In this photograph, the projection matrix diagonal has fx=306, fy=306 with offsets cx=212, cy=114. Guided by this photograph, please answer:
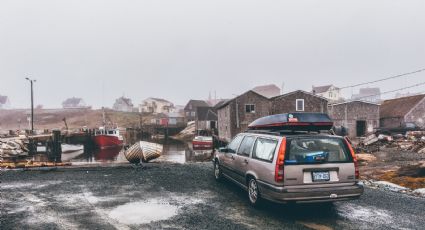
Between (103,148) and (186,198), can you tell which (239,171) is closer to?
(186,198)

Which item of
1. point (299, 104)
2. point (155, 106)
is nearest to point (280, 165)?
point (299, 104)

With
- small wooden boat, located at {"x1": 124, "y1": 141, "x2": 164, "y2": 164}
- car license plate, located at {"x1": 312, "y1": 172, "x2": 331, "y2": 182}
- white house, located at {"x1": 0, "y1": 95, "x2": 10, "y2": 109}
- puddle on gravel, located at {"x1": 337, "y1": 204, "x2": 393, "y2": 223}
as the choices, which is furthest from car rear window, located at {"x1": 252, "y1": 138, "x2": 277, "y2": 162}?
white house, located at {"x1": 0, "y1": 95, "x2": 10, "y2": 109}

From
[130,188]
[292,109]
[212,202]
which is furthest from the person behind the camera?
[292,109]

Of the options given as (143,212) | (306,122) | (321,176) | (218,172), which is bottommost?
(143,212)

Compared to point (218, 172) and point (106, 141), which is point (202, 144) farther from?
point (218, 172)

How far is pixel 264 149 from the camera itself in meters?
6.81


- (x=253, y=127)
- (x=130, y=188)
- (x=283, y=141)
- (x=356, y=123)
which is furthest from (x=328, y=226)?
(x=356, y=123)

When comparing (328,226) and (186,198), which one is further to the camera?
(186,198)

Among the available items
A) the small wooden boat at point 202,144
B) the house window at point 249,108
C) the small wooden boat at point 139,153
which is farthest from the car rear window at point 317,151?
the small wooden boat at point 202,144

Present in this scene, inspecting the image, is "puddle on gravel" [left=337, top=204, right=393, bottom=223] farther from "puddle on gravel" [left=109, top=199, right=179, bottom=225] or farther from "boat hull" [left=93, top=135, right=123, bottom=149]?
"boat hull" [left=93, top=135, right=123, bottom=149]

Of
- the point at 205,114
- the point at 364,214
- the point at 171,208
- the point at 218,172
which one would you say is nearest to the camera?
the point at 364,214

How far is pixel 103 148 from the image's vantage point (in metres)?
46.3

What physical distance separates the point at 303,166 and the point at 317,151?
503 millimetres

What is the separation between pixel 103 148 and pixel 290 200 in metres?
44.3
